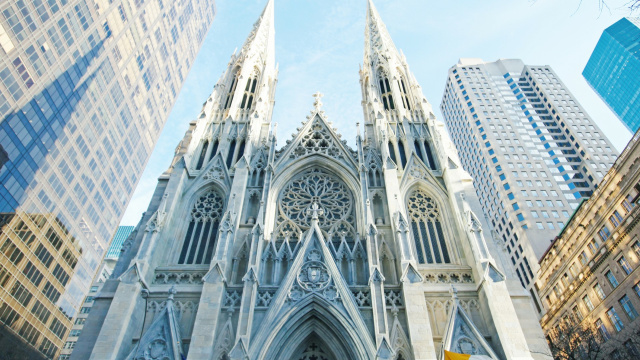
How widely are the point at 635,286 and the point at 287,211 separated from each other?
22.3 metres

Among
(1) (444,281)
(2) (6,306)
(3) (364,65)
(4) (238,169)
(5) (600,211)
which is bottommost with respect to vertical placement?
(1) (444,281)

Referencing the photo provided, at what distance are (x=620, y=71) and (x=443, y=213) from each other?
59.1 meters

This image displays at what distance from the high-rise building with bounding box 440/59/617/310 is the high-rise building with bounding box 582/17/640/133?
5404 mm

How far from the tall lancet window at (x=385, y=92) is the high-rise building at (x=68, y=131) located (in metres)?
24.9

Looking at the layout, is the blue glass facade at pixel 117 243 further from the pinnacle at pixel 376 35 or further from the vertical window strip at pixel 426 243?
the vertical window strip at pixel 426 243

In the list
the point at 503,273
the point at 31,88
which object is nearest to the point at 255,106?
the point at 31,88

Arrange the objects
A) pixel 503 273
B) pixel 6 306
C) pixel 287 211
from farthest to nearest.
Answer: pixel 6 306 < pixel 287 211 < pixel 503 273

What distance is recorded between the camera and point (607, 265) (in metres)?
28.6

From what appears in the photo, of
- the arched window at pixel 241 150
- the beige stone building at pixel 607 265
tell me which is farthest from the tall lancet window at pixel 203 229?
the beige stone building at pixel 607 265

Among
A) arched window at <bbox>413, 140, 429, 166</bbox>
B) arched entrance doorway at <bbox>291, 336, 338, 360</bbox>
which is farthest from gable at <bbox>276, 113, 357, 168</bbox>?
arched entrance doorway at <bbox>291, 336, 338, 360</bbox>

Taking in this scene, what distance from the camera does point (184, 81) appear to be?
5366 cm

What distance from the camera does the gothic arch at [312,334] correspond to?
15.8 m

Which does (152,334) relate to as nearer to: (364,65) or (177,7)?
(364,65)

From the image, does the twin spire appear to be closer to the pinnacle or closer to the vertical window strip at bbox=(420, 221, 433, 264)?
the pinnacle
